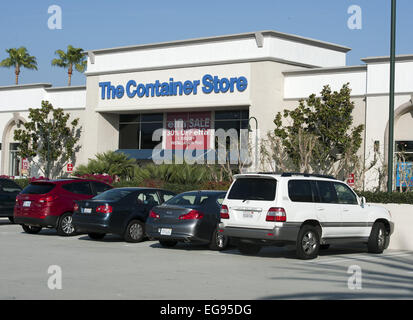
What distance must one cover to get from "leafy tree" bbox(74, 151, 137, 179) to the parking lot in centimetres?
2161

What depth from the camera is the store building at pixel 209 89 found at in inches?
1366

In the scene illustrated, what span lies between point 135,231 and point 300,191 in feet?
18.1

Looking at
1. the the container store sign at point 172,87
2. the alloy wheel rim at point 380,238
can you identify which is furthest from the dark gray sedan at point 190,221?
A: the the container store sign at point 172,87

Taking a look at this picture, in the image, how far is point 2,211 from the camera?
2375cm

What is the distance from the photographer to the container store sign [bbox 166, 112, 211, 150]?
42.1 meters

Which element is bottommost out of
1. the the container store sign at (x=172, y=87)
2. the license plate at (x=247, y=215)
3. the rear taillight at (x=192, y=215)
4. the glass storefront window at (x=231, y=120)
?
the rear taillight at (x=192, y=215)

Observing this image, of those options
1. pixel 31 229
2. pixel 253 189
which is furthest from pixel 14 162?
pixel 253 189

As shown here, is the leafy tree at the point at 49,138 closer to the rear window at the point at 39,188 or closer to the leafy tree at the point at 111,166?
the leafy tree at the point at 111,166

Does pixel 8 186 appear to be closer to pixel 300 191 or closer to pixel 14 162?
pixel 300 191

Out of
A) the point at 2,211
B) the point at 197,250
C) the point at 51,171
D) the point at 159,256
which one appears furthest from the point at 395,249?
the point at 51,171

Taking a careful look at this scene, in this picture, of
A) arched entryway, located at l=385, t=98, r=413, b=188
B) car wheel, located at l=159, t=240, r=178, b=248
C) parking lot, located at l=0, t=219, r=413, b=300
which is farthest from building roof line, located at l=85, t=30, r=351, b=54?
car wheel, located at l=159, t=240, r=178, b=248

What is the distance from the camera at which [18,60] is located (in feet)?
259

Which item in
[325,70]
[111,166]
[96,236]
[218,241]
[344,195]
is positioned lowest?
[96,236]

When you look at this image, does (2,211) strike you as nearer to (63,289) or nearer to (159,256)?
(159,256)
